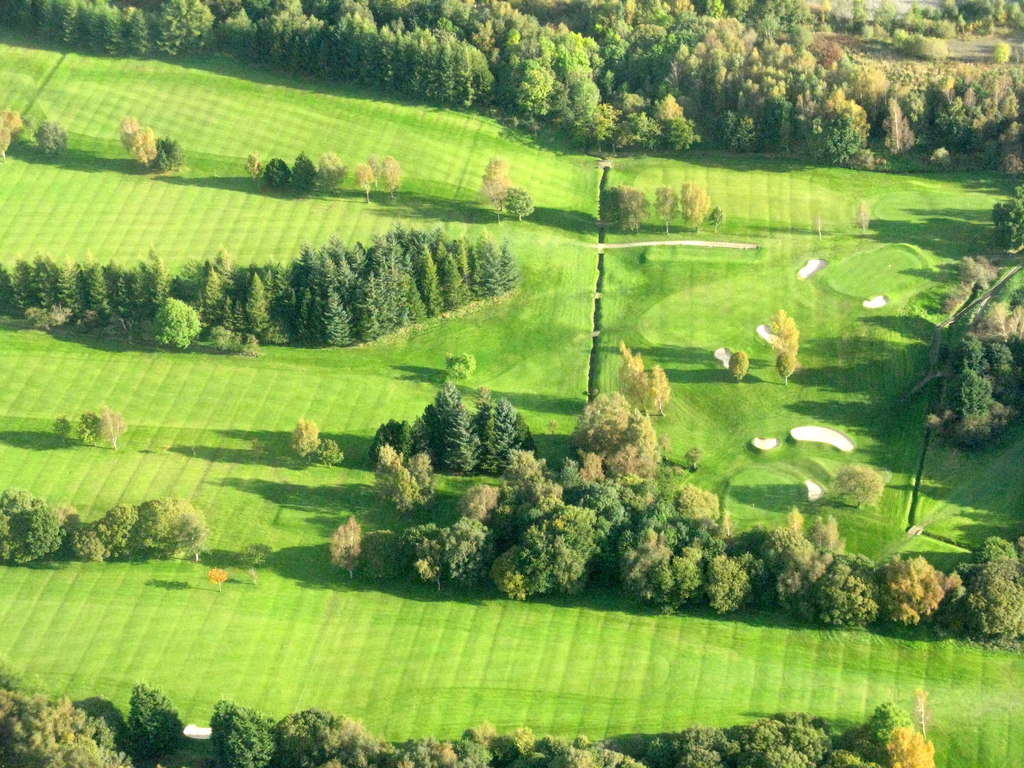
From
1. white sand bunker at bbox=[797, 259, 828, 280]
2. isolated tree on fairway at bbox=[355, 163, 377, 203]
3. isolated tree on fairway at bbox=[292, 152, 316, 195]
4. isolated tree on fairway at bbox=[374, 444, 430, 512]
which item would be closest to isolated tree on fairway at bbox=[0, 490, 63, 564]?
isolated tree on fairway at bbox=[374, 444, 430, 512]

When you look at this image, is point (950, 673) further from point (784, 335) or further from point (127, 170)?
point (127, 170)

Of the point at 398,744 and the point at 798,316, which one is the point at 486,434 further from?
the point at 798,316

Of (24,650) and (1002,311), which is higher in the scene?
(1002,311)

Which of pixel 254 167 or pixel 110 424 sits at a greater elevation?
pixel 254 167

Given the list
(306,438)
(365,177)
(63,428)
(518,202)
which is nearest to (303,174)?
(365,177)

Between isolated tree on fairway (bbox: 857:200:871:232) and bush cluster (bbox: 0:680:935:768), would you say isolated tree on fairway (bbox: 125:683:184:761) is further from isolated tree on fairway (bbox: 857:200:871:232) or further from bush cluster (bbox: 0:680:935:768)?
isolated tree on fairway (bbox: 857:200:871:232)

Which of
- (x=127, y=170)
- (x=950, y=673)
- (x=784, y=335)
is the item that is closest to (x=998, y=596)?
(x=950, y=673)
